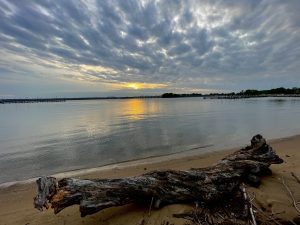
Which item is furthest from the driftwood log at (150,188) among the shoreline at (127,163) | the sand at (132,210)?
the shoreline at (127,163)

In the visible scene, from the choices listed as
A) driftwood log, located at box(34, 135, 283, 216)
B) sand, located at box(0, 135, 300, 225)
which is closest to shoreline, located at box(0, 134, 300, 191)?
sand, located at box(0, 135, 300, 225)

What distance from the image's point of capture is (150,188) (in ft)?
14.9

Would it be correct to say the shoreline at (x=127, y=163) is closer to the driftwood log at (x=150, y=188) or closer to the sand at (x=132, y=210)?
the sand at (x=132, y=210)

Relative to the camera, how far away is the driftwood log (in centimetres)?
399

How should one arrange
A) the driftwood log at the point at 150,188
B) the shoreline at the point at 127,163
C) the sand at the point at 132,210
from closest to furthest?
1. the driftwood log at the point at 150,188
2. the sand at the point at 132,210
3. the shoreline at the point at 127,163

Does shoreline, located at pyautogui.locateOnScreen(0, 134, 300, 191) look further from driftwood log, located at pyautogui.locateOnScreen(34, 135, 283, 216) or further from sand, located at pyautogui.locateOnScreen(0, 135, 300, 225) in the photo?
driftwood log, located at pyautogui.locateOnScreen(34, 135, 283, 216)

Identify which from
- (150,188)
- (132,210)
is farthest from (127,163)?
(150,188)

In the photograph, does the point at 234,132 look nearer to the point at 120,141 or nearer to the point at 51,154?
the point at 120,141

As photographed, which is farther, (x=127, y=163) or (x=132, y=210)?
(x=127, y=163)

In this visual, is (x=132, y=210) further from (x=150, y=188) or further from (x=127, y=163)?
(x=127, y=163)

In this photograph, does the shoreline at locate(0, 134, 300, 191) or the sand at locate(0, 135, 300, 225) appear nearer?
the sand at locate(0, 135, 300, 225)

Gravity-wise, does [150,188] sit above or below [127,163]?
above

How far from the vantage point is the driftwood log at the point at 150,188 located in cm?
399

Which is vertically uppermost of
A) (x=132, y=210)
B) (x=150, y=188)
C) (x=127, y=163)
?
(x=150, y=188)
